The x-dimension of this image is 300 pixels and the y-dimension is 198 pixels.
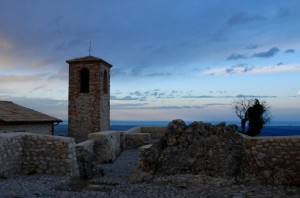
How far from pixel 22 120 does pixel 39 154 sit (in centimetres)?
897

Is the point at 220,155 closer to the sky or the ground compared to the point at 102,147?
closer to the sky

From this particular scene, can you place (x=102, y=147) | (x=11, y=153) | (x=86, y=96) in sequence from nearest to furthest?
(x=11, y=153), (x=102, y=147), (x=86, y=96)

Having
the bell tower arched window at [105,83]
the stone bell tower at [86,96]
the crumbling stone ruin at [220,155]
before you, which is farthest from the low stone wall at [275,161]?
the bell tower arched window at [105,83]

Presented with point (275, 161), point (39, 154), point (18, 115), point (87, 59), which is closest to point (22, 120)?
point (18, 115)

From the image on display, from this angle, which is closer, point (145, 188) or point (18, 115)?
point (145, 188)

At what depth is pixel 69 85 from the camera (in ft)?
82.8

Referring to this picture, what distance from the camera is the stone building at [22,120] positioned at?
1866 cm

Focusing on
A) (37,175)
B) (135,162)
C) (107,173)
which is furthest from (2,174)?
(135,162)

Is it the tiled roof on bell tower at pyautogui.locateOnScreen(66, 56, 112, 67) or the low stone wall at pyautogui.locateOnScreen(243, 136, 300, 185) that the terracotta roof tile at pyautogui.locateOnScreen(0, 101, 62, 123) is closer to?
the tiled roof on bell tower at pyautogui.locateOnScreen(66, 56, 112, 67)

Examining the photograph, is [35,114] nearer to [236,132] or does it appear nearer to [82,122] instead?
[82,122]

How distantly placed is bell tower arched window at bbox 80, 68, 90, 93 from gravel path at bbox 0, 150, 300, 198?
14.4 meters

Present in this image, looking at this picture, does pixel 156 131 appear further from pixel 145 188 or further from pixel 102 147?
pixel 145 188

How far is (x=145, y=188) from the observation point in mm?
9758

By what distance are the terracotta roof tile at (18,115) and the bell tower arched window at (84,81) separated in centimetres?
310
